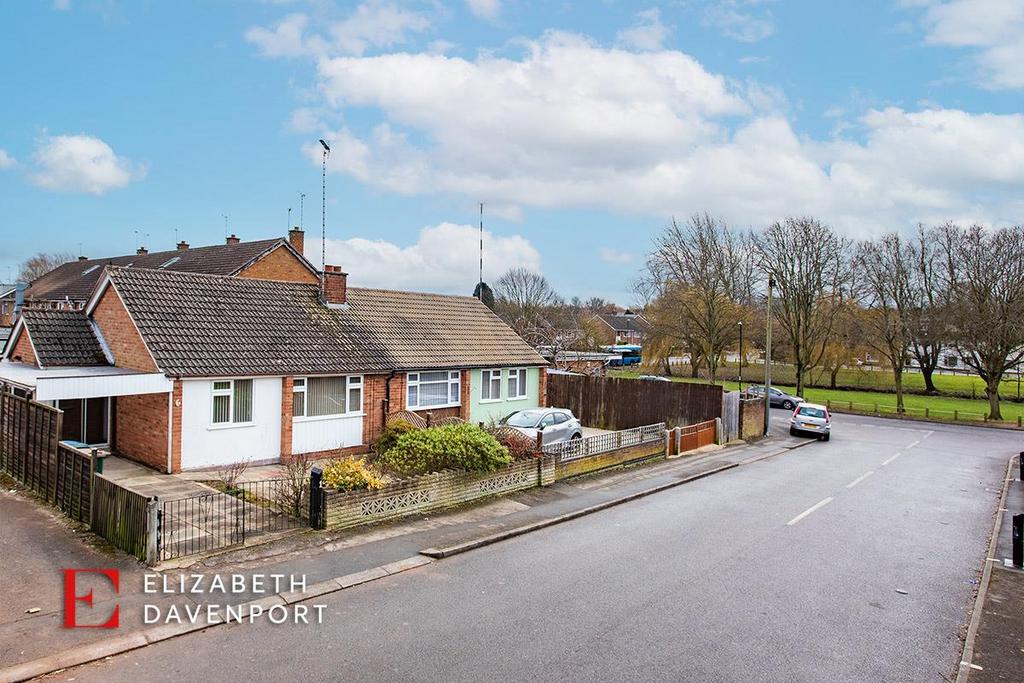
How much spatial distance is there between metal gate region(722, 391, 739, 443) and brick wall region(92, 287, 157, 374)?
67.0ft

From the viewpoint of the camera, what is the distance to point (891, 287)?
48.2 meters

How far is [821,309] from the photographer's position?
49.6 meters

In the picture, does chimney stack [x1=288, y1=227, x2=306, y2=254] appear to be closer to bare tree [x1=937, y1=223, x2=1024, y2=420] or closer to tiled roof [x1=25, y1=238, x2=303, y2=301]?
tiled roof [x1=25, y1=238, x2=303, y2=301]

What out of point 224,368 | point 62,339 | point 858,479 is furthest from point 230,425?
point 858,479

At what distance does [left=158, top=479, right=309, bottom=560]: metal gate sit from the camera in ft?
34.4

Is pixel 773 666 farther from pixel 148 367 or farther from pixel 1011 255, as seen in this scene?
pixel 1011 255

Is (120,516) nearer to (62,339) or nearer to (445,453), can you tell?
(445,453)

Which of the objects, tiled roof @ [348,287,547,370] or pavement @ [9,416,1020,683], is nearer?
pavement @ [9,416,1020,683]

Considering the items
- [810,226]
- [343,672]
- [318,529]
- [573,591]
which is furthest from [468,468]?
[810,226]

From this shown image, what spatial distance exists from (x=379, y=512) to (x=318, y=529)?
47.2 inches

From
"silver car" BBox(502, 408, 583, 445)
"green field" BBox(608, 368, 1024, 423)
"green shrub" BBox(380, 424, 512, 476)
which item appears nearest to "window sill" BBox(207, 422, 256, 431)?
"green shrub" BBox(380, 424, 512, 476)

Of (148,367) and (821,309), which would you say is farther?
(821,309)

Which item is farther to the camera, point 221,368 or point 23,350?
point 23,350

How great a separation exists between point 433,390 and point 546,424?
408 cm
